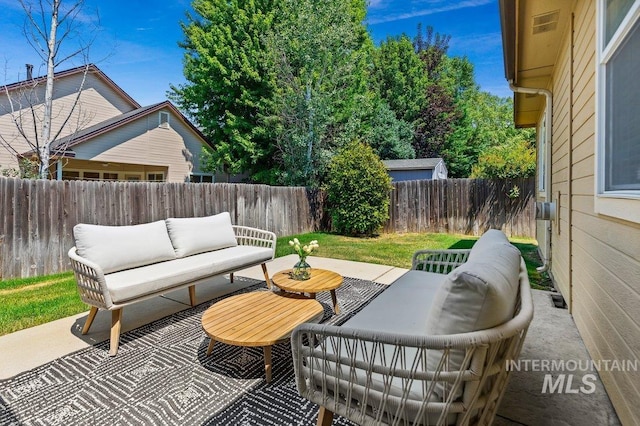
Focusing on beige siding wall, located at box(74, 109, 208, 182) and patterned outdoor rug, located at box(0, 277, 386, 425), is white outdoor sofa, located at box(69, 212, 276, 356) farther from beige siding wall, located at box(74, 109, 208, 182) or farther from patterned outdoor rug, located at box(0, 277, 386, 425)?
beige siding wall, located at box(74, 109, 208, 182)

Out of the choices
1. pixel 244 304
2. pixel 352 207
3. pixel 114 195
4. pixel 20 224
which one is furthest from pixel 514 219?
pixel 20 224

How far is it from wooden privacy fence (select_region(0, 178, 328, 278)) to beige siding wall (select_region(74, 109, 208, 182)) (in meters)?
5.71

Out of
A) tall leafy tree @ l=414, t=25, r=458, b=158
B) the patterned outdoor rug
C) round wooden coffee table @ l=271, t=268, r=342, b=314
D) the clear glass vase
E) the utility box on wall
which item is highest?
tall leafy tree @ l=414, t=25, r=458, b=158

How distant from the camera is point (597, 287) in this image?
7.34 ft

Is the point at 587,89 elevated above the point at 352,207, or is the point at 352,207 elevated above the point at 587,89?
the point at 587,89

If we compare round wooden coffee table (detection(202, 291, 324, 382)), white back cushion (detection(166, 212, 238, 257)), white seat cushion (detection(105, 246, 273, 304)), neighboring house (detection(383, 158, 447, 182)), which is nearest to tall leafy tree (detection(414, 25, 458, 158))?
neighboring house (detection(383, 158, 447, 182))

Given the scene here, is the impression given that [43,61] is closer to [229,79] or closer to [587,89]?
[229,79]

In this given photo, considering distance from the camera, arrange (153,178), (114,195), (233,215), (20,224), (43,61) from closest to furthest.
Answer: (20,224), (114,195), (43,61), (233,215), (153,178)

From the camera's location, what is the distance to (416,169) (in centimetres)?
1686

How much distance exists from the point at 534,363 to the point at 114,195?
6.45 metres

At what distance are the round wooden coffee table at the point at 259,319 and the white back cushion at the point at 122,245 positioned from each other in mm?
1263

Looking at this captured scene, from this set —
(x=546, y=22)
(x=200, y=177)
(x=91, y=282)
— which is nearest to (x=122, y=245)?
(x=91, y=282)

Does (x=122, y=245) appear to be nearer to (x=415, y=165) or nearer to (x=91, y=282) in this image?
(x=91, y=282)

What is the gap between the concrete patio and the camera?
1850 millimetres
